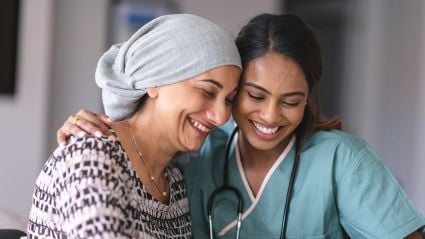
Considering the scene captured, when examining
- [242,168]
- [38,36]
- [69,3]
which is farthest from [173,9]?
[242,168]

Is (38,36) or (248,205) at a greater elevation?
(38,36)

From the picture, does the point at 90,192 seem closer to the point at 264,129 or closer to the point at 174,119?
the point at 174,119

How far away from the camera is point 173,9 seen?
12.3 feet

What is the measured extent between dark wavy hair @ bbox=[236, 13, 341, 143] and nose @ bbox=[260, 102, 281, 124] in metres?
0.12

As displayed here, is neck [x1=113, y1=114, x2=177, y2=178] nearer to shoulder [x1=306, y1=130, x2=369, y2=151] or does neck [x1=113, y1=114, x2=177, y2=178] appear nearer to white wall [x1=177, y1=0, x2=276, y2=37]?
shoulder [x1=306, y1=130, x2=369, y2=151]

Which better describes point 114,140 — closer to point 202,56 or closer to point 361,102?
point 202,56

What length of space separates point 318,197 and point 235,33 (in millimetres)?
986

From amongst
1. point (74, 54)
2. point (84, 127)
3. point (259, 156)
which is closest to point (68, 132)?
point (84, 127)

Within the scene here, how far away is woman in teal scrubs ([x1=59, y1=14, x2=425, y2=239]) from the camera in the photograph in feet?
4.77

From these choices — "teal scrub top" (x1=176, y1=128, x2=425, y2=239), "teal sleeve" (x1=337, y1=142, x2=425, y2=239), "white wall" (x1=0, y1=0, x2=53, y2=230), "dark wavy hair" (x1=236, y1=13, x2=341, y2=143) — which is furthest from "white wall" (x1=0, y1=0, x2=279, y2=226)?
"teal sleeve" (x1=337, y1=142, x2=425, y2=239)

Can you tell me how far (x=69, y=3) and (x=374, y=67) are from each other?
2.46 metres

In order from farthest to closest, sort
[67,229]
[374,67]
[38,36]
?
[374,67]
[38,36]
[67,229]

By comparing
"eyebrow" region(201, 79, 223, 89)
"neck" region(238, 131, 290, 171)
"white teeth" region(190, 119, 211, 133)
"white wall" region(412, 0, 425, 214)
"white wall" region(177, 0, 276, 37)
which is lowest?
"white wall" region(412, 0, 425, 214)

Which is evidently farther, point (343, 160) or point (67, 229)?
point (343, 160)
